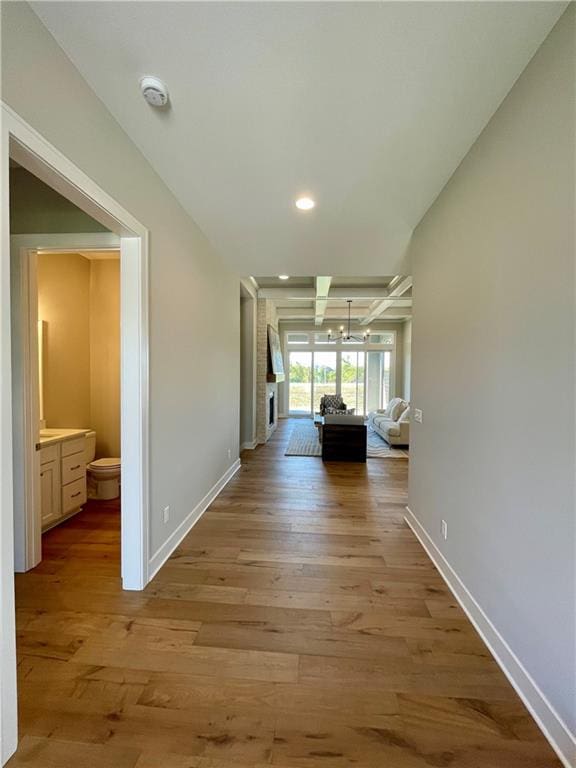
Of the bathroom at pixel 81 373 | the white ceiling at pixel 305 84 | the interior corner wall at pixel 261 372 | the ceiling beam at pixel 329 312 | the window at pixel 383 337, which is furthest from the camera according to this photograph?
the window at pixel 383 337

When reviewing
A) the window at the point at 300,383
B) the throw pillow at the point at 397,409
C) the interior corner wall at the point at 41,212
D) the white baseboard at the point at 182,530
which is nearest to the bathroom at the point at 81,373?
the white baseboard at the point at 182,530

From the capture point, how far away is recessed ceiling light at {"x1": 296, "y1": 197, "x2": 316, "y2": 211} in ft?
8.18

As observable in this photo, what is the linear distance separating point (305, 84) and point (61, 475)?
3420 millimetres

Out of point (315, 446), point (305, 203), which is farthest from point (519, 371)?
point (315, 446)

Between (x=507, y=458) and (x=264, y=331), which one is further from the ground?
(x=264, y=331)

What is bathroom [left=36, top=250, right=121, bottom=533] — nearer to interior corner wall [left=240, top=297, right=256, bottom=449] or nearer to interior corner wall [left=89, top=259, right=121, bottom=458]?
interior corner wall [left=89, top=259, right=121, bottom=458]

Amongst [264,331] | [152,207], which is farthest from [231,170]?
[264,331]

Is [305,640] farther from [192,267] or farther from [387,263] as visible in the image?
[387,263]

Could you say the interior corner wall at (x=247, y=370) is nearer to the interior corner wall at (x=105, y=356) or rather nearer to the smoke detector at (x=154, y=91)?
the interior corner wall at (x=105, y=356)

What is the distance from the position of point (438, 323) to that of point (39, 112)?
248 cm

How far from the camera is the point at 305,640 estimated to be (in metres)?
1.70

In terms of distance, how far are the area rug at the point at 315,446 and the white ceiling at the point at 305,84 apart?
4.26 m

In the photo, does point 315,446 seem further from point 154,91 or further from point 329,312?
point 154,91

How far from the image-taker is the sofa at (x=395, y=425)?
626 cm
